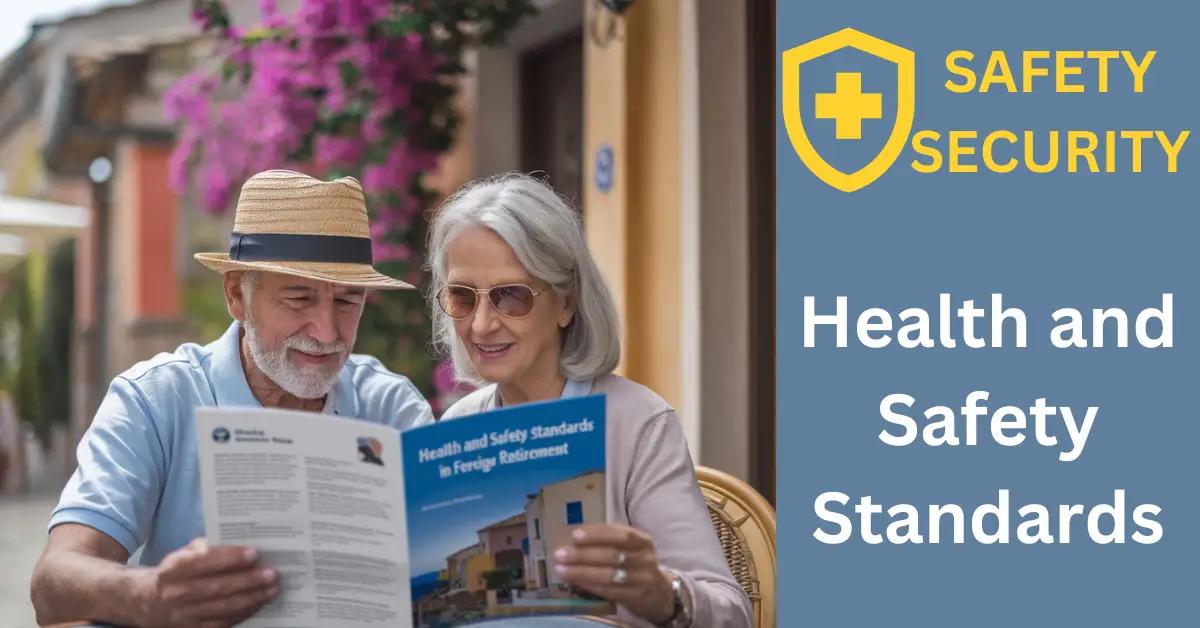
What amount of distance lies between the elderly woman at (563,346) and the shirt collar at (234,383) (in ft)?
0.99

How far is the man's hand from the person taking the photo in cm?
229

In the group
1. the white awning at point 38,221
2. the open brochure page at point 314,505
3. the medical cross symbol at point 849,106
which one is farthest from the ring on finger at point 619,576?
the white awning at point 38,221

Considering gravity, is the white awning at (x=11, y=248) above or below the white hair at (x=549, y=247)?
above

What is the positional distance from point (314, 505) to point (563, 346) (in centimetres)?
75

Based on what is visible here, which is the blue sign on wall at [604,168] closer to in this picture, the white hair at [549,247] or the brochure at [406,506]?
the white hair at [549,247]

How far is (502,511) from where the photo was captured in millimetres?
2312

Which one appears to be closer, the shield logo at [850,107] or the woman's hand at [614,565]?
the woman's hand at [614,565]

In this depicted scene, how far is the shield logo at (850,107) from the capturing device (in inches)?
108

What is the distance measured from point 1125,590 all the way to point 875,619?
39 centimetres

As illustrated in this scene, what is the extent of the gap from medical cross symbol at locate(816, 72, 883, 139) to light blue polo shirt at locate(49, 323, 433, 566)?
966 millimetres

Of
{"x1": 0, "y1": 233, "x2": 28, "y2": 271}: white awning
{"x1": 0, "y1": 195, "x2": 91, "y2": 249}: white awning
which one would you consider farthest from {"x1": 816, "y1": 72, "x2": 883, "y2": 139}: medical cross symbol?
{"x1": 0, "y1": 233, "x2": 28, "y2": 271}: white awning

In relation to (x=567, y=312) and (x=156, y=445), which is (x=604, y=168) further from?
(x=156, y=445)

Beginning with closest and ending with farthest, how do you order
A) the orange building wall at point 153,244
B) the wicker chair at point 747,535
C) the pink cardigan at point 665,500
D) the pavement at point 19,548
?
the pink cardigan at point 665,500 < the wicker chair at point 747,535 < the pavement at point 19,548 < the orange building wall at point 153,244

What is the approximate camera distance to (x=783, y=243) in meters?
2.74
